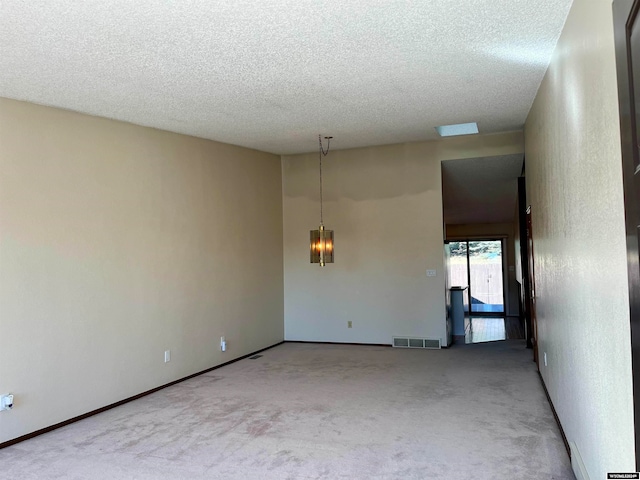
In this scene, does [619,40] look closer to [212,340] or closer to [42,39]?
[42,39]

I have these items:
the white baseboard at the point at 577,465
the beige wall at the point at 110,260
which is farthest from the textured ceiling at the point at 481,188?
the white baseboard at the point at 577,465

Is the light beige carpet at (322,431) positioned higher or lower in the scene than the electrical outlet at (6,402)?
lower

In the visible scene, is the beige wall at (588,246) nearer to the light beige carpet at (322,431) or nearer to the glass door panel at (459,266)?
the light beige carpet at (322,431)

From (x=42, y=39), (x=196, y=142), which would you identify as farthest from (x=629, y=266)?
(x=196, y=142)

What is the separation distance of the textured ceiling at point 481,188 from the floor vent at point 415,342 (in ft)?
8.27

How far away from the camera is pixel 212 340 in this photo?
6246 mm

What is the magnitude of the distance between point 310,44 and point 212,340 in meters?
4.05

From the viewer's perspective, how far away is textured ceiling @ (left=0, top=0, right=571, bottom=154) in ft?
9.64

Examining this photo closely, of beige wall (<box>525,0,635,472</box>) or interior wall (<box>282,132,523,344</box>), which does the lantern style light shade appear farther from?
beige wall (<box>525,0,635,472</box>)

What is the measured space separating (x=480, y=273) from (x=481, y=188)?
4587 mm

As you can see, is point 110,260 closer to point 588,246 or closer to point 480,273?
point 588,246

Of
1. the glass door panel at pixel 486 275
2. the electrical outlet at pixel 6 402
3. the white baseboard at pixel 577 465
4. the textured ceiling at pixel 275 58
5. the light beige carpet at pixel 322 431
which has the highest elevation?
the textured ceiling at pixel 275 58

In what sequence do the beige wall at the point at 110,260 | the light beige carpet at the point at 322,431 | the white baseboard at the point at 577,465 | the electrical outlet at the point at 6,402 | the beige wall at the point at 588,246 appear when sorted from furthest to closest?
the beige wall at the point at 110,260, the electrical outlet at the point at 6,402, the light beige carpet at the point at 322,431, the white baseboard at the point at 577,465, the beige wall at the point at 588,246

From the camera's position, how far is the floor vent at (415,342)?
7133 millimetres
